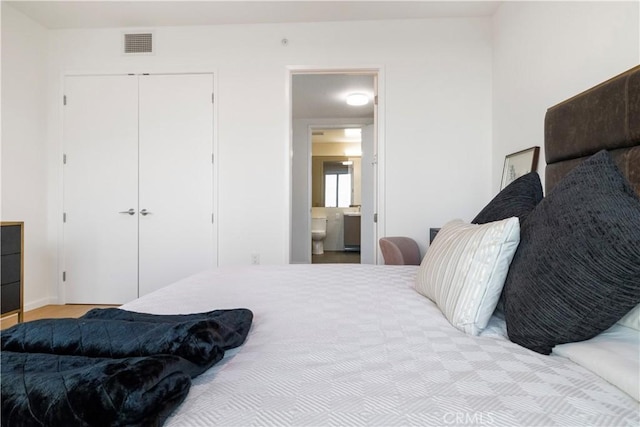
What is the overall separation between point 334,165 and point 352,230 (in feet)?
5.43

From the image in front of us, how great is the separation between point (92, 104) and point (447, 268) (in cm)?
365

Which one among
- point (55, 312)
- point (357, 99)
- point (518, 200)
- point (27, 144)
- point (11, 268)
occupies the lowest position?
point (55, 312)

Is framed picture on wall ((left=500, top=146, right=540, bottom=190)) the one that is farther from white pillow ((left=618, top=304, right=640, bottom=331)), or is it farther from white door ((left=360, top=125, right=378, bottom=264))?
white door ((left=360, top=125, right=378, bottom=264))

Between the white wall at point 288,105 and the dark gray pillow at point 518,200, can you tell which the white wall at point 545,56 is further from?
the dark gray pillow at point 518,200

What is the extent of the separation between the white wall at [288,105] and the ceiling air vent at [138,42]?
3.3 inches

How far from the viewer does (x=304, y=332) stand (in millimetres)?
924

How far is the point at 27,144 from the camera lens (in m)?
3.05

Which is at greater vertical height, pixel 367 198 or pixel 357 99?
pixel 357 99

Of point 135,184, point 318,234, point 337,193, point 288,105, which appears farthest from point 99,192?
point 337,193

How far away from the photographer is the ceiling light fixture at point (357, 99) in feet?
14.7

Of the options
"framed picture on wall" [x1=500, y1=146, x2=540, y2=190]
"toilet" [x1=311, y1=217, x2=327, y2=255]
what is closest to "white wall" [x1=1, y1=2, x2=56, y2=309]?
"framed picture on wall" [x1=500, y1=146, x2=540, y2=190]

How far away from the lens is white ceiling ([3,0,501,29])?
283 cm

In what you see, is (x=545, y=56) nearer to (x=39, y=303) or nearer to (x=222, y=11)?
(x=222, y=11)

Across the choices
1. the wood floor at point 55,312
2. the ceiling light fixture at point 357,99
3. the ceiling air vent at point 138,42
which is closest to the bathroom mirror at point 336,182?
the ceiling light fixture at point 357,99
